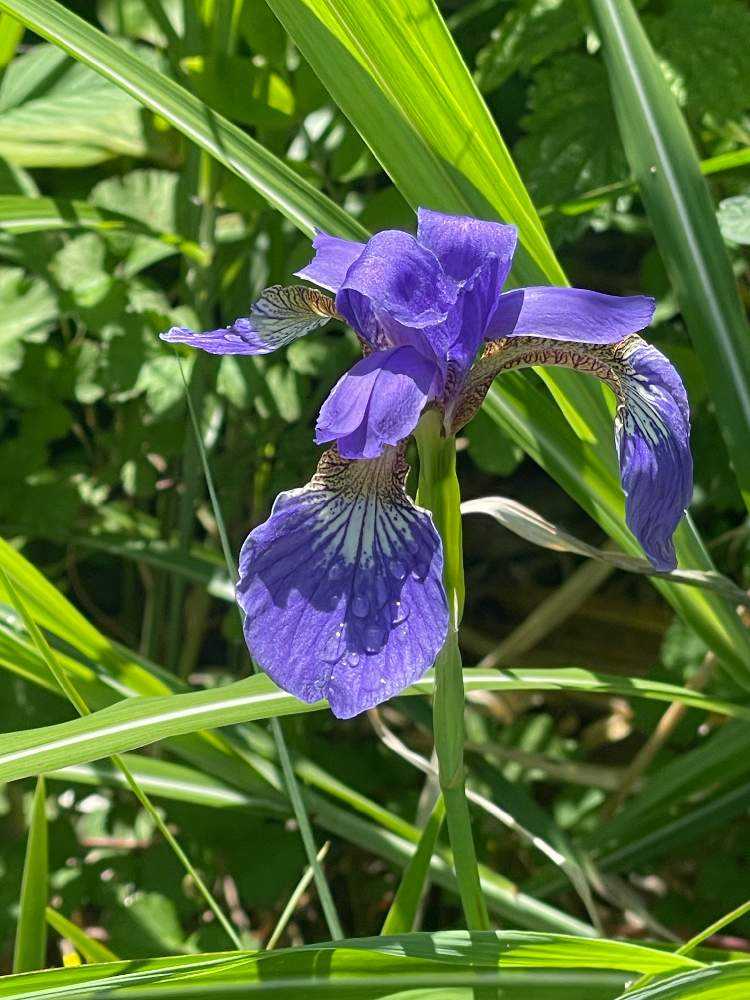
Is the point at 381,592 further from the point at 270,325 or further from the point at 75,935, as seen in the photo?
the point at 75,935

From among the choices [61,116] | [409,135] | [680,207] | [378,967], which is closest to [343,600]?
[378,967]

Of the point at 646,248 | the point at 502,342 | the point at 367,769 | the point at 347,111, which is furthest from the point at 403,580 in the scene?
the point at 646,248

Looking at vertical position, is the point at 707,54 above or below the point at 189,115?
below

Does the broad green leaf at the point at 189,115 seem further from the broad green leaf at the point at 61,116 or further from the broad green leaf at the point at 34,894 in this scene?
the broad green leaf at the point at 34,894

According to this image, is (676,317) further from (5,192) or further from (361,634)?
(361,634)

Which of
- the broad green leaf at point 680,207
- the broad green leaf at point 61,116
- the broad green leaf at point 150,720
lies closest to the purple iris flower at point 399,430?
the broad green leaf at point 150,720
